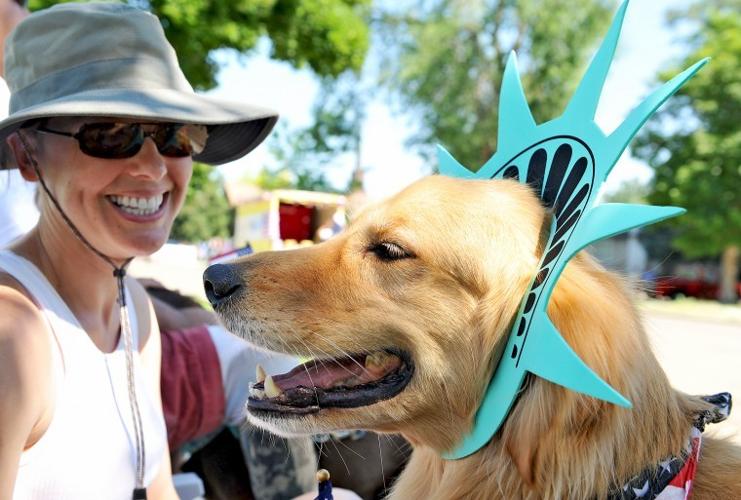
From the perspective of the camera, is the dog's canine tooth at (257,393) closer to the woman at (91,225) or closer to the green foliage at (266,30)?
the woman at (91,225)

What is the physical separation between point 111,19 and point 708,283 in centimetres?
3590

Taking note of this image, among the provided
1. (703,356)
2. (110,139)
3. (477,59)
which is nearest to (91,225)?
(110,139)

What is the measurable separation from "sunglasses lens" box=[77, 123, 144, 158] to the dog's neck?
152 centimetres

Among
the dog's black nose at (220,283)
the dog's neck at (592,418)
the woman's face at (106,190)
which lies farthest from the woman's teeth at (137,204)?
the dog's neck at (592,418)

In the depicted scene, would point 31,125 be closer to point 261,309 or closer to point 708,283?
point 261,309

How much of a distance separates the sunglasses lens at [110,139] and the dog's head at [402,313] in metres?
0.55

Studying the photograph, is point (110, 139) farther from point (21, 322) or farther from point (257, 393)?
point (257, 393)

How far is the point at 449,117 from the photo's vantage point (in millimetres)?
22484

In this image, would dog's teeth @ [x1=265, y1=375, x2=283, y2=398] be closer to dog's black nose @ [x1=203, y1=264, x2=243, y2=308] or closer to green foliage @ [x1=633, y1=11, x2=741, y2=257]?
dog's black nose @ [x1=203, y1=264, x2=243, y2=308]

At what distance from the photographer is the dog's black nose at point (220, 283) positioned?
204cm

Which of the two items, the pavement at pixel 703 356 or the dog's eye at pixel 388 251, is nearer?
the dog's eye at pixel 388 251

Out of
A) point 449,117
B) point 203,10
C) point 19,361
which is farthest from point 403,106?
point 19,361

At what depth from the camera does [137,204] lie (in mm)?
2291

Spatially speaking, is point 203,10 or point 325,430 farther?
point 203,10
